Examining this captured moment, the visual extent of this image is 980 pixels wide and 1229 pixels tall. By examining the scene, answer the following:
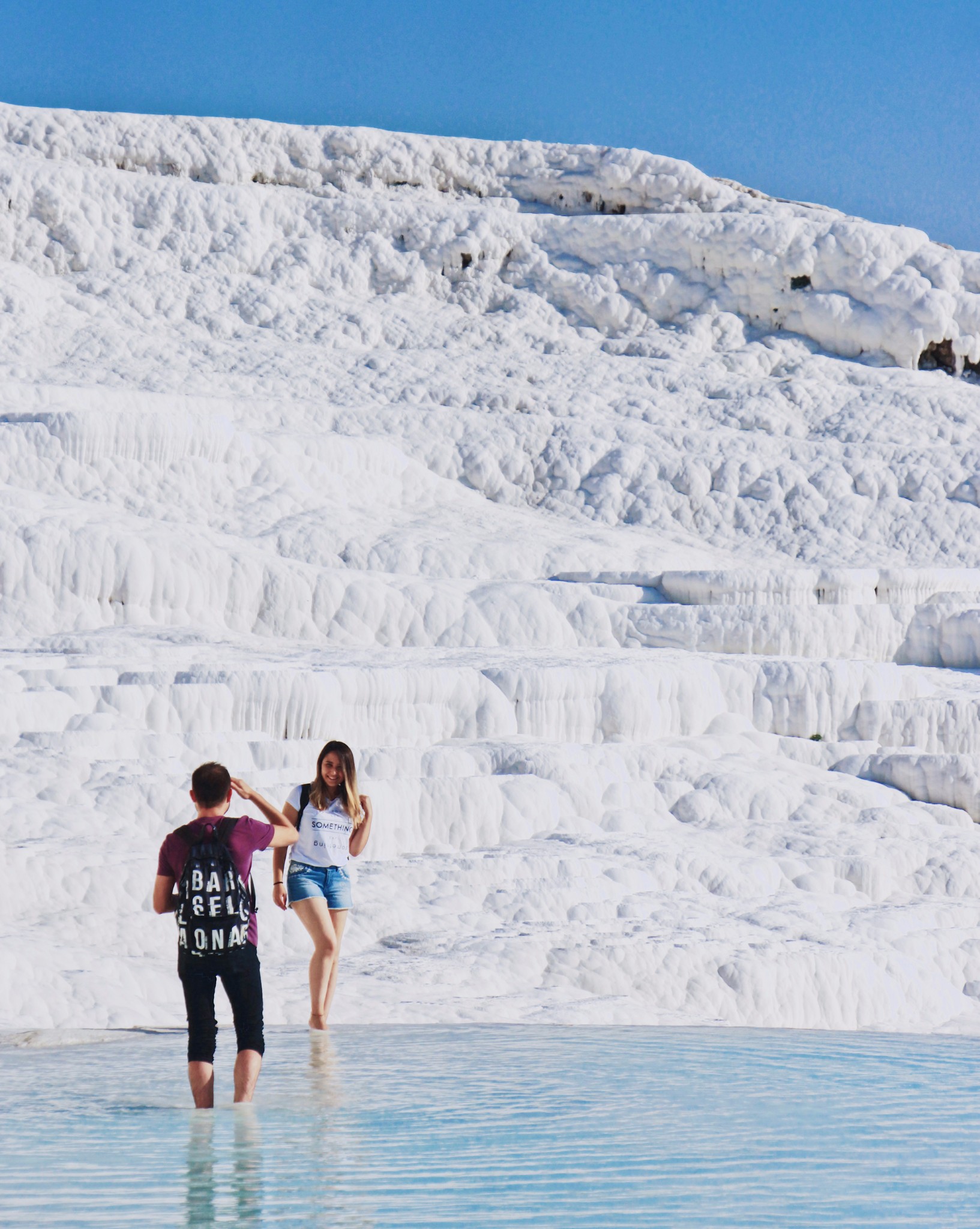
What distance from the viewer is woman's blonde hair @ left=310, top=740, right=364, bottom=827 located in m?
6.09

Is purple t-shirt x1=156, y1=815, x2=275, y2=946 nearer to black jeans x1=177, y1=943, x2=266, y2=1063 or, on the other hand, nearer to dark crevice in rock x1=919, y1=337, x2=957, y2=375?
black jeans x1=177, y1=943, x2=266, y2=1063

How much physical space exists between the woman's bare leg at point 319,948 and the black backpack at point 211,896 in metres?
1.48

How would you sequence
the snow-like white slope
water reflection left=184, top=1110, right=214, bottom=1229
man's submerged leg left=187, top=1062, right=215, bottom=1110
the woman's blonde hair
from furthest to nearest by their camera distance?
A: the snow-like white slope < the woman's blonde hair < man's submerged leg left=187, top=1062, right=215, bottom=1110 < water reflection left=184, top=1110, right=214, bottom=1229

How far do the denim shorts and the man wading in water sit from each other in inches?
54.2

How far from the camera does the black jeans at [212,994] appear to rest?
15.5 feet

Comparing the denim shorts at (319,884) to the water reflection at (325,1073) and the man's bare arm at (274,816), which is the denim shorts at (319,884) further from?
the man's bare arm at (274,816)

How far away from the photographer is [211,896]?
4684 millimetres

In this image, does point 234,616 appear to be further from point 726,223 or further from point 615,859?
point 726,223

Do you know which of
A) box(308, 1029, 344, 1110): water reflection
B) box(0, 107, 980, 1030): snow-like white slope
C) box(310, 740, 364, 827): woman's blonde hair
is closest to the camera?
box(308, 1029, 344, 1110): water reflection

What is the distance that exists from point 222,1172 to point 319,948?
7.00 feet

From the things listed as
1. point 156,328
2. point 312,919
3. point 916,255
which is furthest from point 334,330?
point 312,919

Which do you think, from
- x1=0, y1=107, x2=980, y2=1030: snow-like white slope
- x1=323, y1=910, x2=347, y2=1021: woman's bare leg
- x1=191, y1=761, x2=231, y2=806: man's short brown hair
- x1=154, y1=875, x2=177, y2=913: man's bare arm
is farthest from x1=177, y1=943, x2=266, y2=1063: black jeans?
x1=0, y1=107, x2=980, y2=1030: snow-like white slope

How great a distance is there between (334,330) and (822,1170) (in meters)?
30.1

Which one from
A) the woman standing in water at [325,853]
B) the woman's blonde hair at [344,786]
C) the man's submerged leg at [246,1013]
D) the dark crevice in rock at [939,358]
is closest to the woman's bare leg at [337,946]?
the woman standing in water at [325,853]
